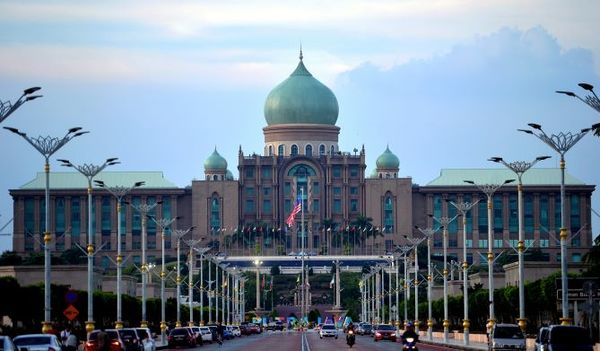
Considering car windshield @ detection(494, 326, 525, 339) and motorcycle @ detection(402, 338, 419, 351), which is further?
car windshield @ detection(494, 326, 525, 339)

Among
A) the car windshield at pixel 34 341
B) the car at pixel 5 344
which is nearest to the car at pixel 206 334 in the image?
the car windshield at pixel 34 341

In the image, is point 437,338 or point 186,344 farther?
point 437,338

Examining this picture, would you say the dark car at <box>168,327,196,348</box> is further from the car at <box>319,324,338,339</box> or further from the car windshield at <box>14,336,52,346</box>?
the car windshield at <box>14,336,52,346</box>

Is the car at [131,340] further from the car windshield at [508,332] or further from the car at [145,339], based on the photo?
the car windshield at [508,332]

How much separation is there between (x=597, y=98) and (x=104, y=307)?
2408 inches

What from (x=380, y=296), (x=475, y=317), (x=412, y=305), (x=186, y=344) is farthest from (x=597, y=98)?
(x=380, y=296)

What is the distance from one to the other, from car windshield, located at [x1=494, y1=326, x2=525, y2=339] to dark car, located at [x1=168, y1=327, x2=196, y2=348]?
86.9 ft

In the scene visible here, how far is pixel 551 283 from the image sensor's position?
11069 centimetres

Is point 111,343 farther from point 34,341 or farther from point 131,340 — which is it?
point 131,340

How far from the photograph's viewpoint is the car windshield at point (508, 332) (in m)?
79.0

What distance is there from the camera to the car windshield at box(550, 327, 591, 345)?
60.3 meters

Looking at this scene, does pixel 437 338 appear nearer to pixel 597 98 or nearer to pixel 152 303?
pixel 152 303

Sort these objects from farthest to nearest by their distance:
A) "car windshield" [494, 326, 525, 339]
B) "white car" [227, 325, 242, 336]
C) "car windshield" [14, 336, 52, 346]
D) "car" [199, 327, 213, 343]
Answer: "white car" [227, 325, 242, 336]
"car" [199, 327, 213, 343]
"car windshield" [494, 326, 525, 339]
"car windshield" [14, 336, 52, 346]

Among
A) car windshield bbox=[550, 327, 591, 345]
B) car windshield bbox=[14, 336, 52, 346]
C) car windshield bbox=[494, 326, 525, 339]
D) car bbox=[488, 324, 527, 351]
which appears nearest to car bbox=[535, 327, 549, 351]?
car windshield bbox=[550, 327, 591, 345]
